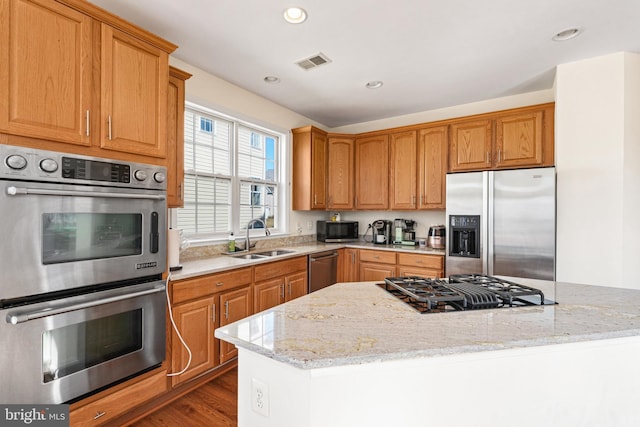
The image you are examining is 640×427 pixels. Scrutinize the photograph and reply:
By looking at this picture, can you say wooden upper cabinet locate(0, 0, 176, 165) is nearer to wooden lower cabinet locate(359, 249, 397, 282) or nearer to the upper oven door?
the upper oven door

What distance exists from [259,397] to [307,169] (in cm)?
321

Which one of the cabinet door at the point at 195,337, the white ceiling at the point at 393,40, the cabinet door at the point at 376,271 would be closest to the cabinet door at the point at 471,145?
the white ceiling at the point at 393,40

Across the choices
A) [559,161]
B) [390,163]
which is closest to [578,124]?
[559,161]

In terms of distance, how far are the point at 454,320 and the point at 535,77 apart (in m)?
3.05

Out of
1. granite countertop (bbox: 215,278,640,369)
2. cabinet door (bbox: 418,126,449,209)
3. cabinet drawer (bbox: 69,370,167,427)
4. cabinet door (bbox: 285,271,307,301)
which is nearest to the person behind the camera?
granite countertop (bbox: 215,278,640,369)

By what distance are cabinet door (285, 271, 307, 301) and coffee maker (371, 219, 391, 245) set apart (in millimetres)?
1316

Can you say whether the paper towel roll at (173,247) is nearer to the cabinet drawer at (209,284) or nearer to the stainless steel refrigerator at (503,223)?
the cabinet drawer at (209,284)

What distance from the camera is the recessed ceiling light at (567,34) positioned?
2191mm

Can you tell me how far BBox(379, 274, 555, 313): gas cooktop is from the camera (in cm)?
119

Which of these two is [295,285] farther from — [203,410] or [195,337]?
[203,410]

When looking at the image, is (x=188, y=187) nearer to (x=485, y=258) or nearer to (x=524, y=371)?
(x=524, y=371)

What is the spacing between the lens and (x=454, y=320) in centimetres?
107

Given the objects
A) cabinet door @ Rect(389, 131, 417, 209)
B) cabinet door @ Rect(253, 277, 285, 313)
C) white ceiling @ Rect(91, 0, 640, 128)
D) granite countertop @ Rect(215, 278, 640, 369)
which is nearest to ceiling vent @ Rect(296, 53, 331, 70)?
white ceiling @ Rect(91, 0, 640, 128)

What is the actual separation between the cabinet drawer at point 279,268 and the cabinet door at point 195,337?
505 millimetres
